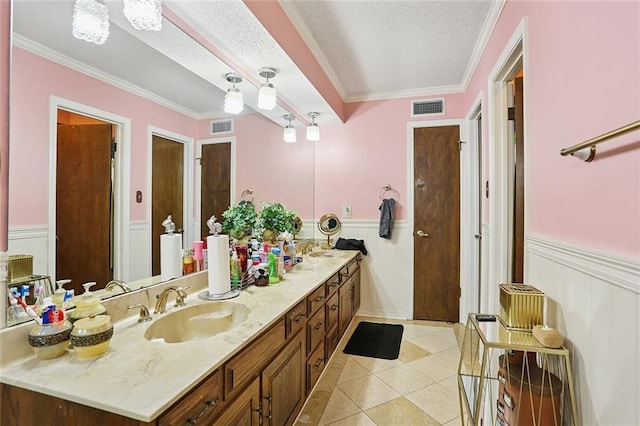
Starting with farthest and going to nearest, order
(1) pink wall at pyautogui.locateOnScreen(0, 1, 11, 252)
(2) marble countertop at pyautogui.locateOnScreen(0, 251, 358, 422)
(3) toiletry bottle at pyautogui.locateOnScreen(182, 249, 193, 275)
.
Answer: (3) toiletry bottle at pyautogui.locateOnScreen(182, 249, 193, 275)
(1) pink wall at pyautogui.locateOnScreen(0, 1, 11, 252)
(2) marble countertop at pyautogui.locateOnScreen(0, 251, 358, 422)

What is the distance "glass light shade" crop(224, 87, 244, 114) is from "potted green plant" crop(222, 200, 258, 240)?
66 cm

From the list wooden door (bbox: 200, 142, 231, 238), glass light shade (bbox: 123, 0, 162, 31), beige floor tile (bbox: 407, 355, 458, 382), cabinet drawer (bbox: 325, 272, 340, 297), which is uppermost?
glass light shade (bbox: 123, 0, 162, 31)

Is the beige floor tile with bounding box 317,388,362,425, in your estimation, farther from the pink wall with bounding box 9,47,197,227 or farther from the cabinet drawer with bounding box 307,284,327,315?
the pink wall with bounding box 9,47,197,227

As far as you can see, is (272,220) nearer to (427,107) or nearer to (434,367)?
(434,367)

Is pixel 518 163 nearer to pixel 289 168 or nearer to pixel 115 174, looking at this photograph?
pixel 289 168

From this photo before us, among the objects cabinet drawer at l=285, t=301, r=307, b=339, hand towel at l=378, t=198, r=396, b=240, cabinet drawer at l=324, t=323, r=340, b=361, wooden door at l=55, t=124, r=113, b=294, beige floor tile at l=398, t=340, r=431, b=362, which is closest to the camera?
wooden door at l=55, t=124, r=113, b=294

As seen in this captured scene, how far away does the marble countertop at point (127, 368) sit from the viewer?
79 centimetres

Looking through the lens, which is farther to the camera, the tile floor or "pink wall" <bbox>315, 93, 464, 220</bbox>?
"pink wall" <bbox>315, 93, 464, 220</bbox>

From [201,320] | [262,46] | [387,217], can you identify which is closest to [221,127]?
[262,46]

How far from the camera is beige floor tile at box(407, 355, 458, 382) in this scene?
93.7 inches

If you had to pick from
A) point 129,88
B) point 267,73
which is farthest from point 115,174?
point 267,73

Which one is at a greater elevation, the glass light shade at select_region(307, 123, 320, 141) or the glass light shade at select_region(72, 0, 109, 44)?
the glass light shade at select_region(307, 123, 320, 141)

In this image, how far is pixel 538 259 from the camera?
1396mm

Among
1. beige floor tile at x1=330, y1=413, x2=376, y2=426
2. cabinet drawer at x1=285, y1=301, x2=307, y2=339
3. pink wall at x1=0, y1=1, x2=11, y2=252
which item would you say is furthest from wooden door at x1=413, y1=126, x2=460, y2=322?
pink wall at x1=0, y1=1, x2=11, y2=252
